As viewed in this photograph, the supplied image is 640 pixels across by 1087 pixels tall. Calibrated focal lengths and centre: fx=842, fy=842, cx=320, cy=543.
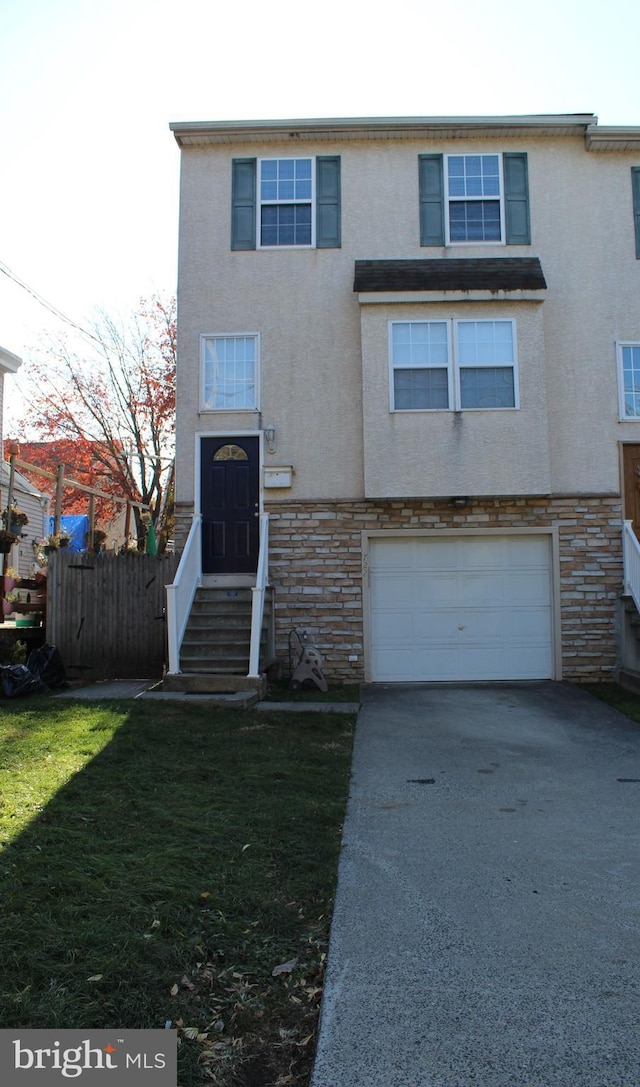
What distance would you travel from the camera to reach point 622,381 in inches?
480

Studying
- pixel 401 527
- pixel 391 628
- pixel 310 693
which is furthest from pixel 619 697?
pixel 310 693

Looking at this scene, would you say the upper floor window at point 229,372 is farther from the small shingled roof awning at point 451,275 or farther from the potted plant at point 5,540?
the potted plant at point 5,540

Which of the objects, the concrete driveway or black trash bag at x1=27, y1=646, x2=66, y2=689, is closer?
the concrete driveway

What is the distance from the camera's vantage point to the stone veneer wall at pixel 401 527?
11.9 m

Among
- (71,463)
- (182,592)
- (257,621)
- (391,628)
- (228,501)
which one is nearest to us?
(257,621)

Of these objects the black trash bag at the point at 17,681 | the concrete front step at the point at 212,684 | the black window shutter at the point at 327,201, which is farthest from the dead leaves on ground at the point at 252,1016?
the black window shutter at the point at 327,201

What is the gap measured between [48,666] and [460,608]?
5669mm

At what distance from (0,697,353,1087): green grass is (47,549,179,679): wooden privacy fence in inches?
163

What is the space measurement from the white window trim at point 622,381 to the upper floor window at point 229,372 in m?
5.25

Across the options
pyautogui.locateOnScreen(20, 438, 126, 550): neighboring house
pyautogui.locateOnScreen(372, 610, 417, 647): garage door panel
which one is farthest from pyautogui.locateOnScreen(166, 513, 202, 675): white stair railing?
pyautogui.locateOnScreen(20, 438, 126, 550): neighboring house

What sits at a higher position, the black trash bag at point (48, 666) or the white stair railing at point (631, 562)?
the white stair railing at point (631, 562)

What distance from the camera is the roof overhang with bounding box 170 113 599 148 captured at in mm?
12241

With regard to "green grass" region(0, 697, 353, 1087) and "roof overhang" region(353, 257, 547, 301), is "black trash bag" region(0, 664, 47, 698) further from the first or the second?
"roof overhang" region(353, 257, 547, 301)

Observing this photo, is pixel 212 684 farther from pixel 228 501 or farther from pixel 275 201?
pixel 275 201
